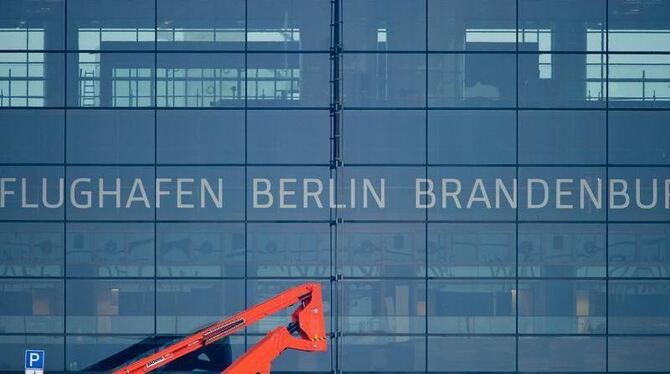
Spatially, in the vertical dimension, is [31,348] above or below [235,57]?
below

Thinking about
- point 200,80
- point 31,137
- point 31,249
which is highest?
point 200,80

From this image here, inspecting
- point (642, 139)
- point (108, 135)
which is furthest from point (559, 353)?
point (108, 135)

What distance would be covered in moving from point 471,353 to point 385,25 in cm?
600

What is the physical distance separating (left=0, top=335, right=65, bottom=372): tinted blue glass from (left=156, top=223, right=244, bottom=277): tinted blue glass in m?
2.25

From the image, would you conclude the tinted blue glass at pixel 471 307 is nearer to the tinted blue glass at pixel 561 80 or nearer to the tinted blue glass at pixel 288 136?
the tinted blue glass at pixel 288 136

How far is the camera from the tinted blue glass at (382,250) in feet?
69.9

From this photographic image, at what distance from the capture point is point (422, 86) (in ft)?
70.6

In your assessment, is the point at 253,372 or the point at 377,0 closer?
the point at 253,372

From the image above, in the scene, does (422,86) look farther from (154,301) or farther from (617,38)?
(154,301)

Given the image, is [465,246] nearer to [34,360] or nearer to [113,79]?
A: [113,79]

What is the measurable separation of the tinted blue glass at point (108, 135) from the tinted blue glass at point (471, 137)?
502 cm

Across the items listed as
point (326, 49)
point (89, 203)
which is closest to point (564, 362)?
point (326, 49)

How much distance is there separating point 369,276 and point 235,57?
4.52 metres

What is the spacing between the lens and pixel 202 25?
70.4ft
